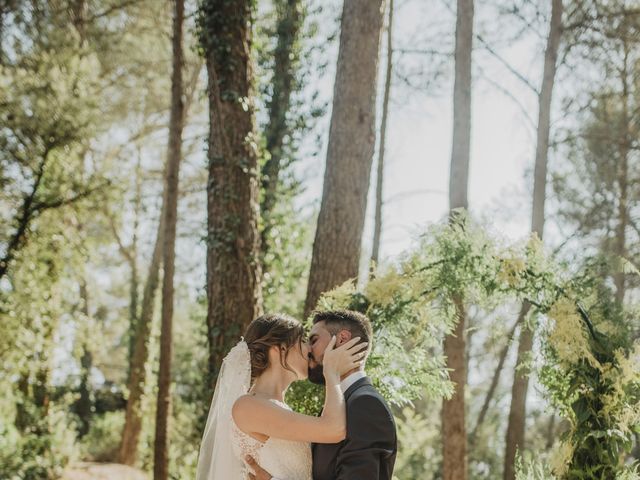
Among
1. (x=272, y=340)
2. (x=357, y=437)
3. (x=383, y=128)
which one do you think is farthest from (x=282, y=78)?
(x=357, y=437)

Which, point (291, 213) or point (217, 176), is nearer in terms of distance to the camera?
point (217, 176)

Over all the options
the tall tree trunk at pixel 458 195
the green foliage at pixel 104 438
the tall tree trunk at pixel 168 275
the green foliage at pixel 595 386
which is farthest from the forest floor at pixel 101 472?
the green foliage at pixel 595 386

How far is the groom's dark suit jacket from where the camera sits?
3092 millimetres

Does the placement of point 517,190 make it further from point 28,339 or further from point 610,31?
point 28,339

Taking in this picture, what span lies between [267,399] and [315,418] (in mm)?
345

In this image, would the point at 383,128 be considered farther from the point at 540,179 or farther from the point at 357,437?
the point at 357,437

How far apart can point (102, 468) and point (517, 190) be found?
9.93 meters

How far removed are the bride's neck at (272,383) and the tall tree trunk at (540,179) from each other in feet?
21.5

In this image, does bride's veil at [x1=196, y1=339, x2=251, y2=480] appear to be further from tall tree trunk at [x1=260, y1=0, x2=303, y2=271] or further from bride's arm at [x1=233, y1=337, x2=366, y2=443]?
tall tree trunk at [x1=260, y1=0, x2=303, y2=271]

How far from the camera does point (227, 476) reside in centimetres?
365

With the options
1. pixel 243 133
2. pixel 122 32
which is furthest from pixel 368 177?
pixel 122 32

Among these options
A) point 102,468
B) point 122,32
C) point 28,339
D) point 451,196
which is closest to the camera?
point 451,196

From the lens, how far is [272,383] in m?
3.63

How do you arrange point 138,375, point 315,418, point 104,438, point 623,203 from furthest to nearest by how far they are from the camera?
point 104,438 < point 138,375 < point 623,203 < point 315,418
